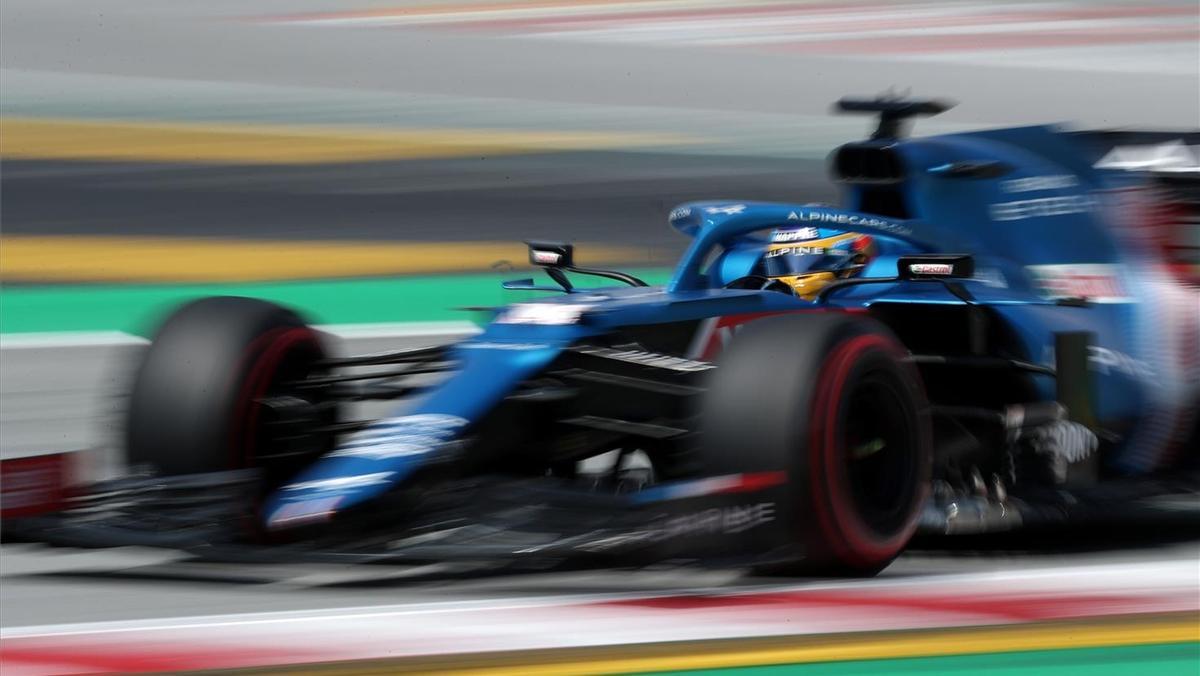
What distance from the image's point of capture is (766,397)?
14.2ft

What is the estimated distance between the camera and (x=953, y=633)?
382 cm

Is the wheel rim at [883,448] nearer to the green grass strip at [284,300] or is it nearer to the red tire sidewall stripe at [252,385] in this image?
the red tire sidewall stripe at [252,385]

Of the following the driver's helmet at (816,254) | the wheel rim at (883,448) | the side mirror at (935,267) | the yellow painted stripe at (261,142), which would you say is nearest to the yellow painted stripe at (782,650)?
the wheel rim at (883,448)

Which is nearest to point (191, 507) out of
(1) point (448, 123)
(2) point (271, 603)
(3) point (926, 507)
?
(2) point (271, 603)

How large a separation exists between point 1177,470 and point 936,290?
3.89 ft

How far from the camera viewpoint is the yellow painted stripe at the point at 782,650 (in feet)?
11.5

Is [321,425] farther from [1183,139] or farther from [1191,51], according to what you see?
[1191,51]

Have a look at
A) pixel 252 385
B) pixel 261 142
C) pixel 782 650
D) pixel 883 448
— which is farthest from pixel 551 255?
pixel 261 142

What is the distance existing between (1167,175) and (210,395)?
338cm

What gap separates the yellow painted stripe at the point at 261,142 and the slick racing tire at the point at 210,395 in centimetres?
596

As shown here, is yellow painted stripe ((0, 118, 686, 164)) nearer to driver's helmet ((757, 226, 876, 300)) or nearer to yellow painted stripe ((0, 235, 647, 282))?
yellow painted stripe ((0, 235, 647, 282))

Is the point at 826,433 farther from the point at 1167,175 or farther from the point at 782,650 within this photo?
the point at 1167,175

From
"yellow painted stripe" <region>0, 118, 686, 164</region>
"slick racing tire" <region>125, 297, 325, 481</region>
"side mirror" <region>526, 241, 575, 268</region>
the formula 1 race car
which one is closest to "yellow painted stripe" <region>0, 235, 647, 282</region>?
"yellow painted stripe" <region>0, 118, 686, 164</region>

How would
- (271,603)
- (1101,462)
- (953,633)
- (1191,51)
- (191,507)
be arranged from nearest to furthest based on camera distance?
(953,633) → (271,603) → (191,507) → (1101,462) → (1191,51)
